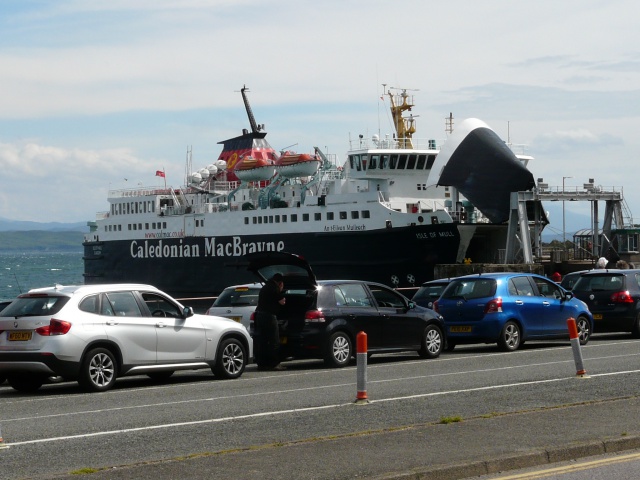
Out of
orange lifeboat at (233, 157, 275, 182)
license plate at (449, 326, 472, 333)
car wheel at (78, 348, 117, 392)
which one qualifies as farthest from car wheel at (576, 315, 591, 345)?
orange lifeboat at (233, 157, 275, 182)

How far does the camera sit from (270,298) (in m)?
17.9

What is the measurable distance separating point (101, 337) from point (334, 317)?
4539mm

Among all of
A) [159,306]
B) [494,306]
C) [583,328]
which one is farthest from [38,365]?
[583,328]

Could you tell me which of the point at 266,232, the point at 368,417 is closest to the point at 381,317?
the point at 368,417

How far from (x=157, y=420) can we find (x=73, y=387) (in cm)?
469

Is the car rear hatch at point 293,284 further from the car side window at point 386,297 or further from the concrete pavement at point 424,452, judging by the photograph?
the concrete pavement at point 424,452

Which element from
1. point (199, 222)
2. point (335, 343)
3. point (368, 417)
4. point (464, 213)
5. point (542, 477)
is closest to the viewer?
point (542, 477)

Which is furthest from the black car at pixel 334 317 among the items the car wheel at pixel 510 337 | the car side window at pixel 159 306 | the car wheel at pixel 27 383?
the car wheel at pixel 27 383

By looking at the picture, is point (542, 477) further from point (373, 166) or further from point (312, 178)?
point (312, 178)

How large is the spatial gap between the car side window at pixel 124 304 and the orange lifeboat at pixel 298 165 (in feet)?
139

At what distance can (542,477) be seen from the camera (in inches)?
322

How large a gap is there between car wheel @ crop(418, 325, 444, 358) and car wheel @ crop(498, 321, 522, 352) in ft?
4.72

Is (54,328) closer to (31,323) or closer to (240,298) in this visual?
(31,323)

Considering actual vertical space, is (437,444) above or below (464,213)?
below
